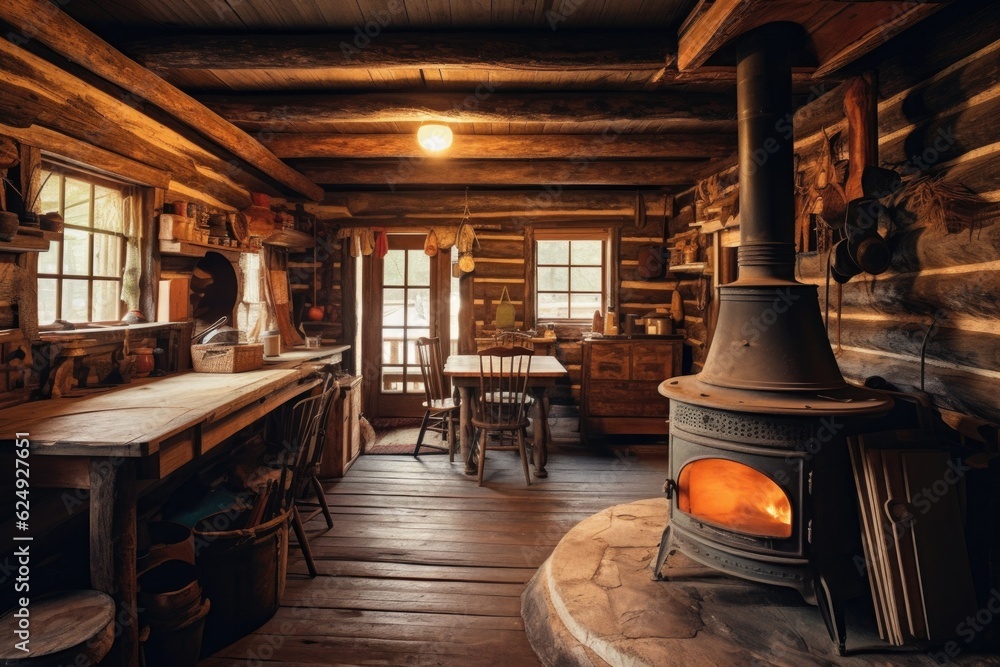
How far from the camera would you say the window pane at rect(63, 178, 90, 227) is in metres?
3.38

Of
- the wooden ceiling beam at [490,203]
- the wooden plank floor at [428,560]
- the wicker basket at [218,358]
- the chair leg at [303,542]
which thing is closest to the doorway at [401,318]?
the wooden ceiling beam at [490,203]

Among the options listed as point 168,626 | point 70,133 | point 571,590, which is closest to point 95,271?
point 70,133

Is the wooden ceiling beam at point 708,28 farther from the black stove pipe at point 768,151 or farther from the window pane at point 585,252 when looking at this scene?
the window pane at point 585,252

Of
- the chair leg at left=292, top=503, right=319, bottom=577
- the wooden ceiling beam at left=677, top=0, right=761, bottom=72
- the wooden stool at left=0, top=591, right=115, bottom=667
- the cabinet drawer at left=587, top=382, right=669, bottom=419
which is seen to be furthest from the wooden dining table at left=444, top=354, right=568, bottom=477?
the wooden stool at left=0, top=591, right=115, bottom=667

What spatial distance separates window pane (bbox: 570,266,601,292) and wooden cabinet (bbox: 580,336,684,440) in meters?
1.40

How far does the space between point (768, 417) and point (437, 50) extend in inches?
106

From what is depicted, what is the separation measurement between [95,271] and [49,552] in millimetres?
1766

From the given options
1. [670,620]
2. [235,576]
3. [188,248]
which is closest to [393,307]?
[188,248]

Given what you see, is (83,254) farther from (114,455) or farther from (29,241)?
(114,455)

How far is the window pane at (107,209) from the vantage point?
143 inches

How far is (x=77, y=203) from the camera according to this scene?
3.47m

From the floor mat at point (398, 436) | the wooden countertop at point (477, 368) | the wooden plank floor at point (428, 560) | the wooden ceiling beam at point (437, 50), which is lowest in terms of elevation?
the wooden plank floor at point (428, 560)

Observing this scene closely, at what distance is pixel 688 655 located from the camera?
2.20m

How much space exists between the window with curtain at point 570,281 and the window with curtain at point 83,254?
4.75 meters
